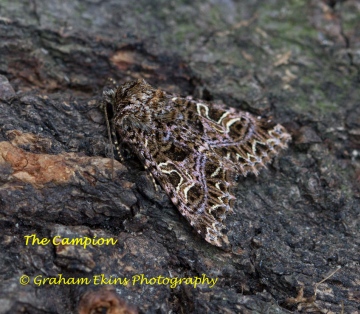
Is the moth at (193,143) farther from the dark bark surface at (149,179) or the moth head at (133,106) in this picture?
the dark bark surface at (149,179)

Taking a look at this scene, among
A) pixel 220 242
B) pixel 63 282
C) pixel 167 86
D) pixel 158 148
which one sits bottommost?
pixel 63 282

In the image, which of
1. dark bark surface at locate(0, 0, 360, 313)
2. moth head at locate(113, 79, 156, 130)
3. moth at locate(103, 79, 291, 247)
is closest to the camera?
dark bark surface at locate(0, 0, 360, 313)

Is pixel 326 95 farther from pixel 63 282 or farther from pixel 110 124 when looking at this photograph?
pixel 63 282

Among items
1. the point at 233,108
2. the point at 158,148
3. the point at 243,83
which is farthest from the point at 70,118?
the point at 243,83

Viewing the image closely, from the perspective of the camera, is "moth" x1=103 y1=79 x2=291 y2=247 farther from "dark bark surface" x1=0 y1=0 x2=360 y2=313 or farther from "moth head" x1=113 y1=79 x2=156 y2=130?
"dark bark surface" x1=0 y1=0 x2=360 y2=313

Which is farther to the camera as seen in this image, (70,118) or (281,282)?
(70,118)

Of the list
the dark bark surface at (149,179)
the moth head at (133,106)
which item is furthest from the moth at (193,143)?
the dark bark surface at (149,179)

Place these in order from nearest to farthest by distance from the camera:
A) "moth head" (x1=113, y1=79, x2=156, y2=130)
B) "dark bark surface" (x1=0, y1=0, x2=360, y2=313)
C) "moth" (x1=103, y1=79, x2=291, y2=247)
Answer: "dark bark surface" (x1=0, y1=0, x2=360, y2=313) → "moth" (x1=103, y1=79, x2=291, y2=247) → "moth head" (x1=113, y1=79, x2=156, y2=130)

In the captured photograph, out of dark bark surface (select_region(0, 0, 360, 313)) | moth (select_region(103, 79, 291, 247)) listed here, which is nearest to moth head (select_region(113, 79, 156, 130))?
moth (select_region(103, 79, 291, 247))
